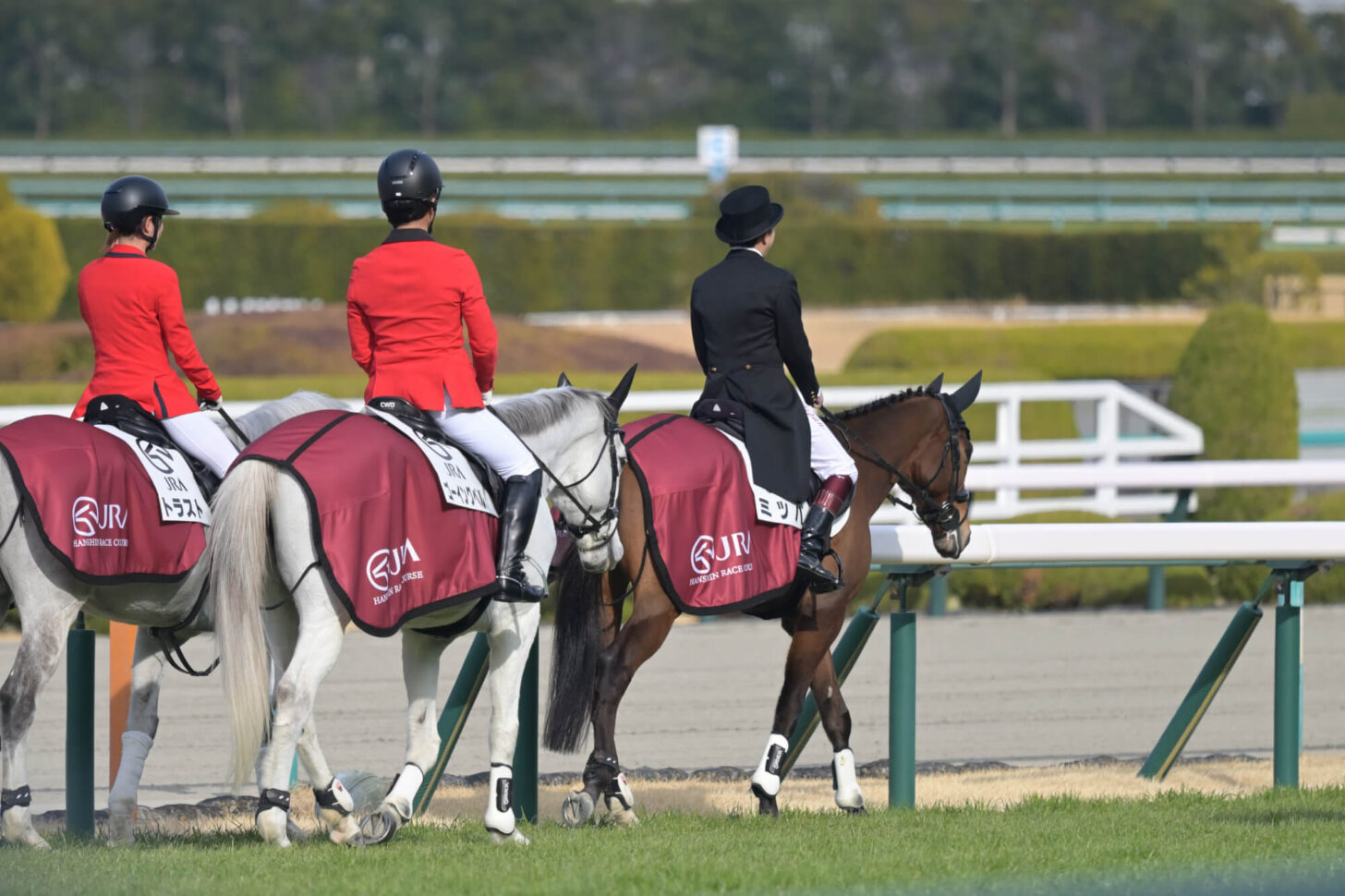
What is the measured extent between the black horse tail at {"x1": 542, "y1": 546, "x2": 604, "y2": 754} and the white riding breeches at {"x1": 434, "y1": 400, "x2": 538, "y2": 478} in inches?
28.6

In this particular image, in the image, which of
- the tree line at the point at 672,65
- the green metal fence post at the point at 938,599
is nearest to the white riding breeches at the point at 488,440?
the green metal fence post at the point at 938,599

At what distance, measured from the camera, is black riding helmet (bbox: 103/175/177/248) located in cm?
594

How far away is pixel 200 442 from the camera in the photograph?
232 inches

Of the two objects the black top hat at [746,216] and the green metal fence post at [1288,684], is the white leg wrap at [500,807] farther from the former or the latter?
the green metal fence post at [1288,684]

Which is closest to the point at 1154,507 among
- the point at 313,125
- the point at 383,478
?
the point at 383,478

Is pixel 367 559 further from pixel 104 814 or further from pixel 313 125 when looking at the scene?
pixel 313 125

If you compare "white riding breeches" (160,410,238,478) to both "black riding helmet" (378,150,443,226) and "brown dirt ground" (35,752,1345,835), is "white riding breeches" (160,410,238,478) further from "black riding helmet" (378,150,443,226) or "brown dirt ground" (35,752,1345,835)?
"brown dirt ground" (35,752,1345,835)

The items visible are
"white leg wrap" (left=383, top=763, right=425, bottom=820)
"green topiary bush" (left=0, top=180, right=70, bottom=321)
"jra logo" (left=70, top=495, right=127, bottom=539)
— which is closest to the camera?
"white leg wrap" (left=383, top=763, right=425, bottom=820)

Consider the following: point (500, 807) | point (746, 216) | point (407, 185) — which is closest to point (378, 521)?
point (500, 807)

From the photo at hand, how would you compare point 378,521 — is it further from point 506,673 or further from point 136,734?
point 136,734

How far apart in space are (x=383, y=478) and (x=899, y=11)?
7279cm

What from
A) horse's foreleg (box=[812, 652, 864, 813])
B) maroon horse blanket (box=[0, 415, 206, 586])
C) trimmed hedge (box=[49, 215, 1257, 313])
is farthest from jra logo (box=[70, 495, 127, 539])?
trimmed hedge (box=[49, 215, 1257, 313])

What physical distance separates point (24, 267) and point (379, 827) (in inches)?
1003

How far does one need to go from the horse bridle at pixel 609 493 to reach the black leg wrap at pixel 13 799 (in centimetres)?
174
